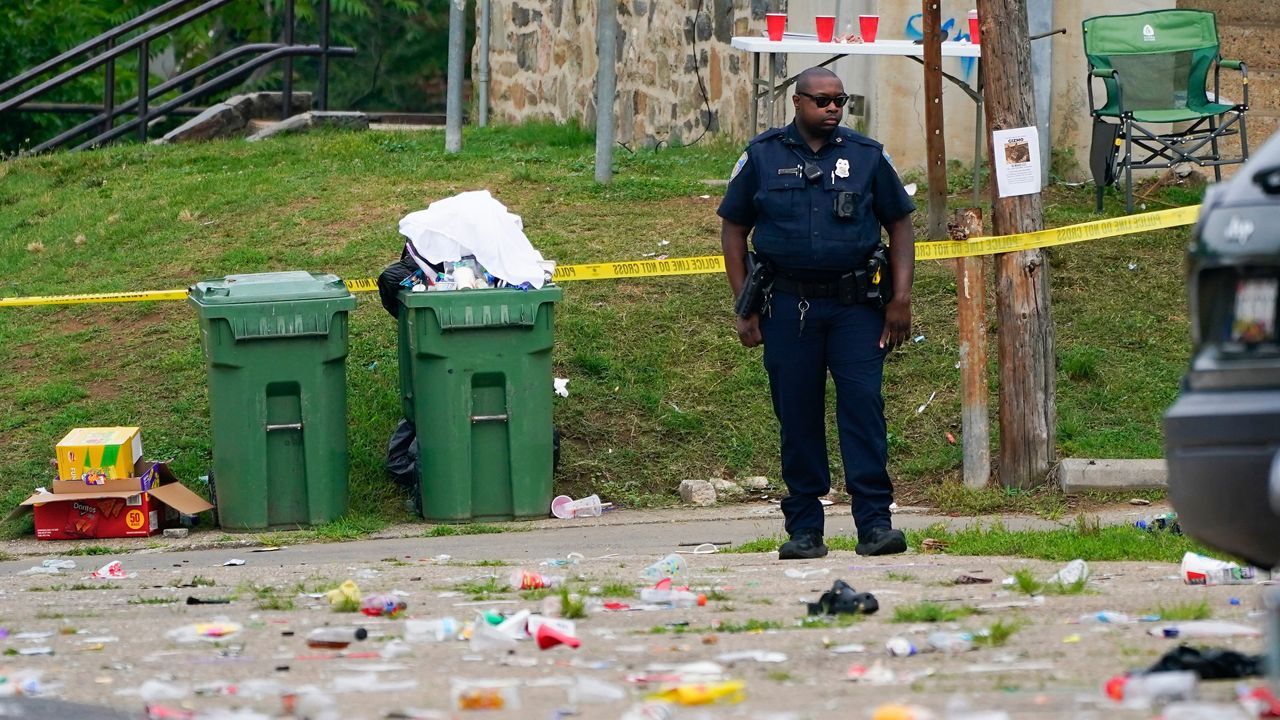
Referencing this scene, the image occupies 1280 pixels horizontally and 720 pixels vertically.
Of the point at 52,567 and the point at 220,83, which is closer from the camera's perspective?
the point at 52,567

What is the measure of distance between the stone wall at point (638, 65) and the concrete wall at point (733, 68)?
1 centimetres

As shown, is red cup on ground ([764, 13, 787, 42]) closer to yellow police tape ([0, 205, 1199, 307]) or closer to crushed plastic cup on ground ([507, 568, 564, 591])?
yellow police tape ([0, 205, 1199, 307])

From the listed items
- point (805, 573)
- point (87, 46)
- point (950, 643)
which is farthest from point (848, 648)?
point (87, 46)

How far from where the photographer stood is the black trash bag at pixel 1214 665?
14.1ft

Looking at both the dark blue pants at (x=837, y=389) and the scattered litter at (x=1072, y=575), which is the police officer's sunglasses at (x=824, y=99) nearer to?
the dark blue pants at (x=837, y=389)

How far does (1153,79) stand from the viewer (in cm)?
1212

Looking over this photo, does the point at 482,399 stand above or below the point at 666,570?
above

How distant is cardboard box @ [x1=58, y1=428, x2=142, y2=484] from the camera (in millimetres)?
8586

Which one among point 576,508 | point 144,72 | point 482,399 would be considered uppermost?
point 144,72

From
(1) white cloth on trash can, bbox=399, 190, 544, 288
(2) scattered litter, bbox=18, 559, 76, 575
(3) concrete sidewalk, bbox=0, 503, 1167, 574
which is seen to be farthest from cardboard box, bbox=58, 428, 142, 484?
(1) white cloth on trash can, bbox=399, 190, 544, 288

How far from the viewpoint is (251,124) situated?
61.0 feet

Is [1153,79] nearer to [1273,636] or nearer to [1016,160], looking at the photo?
[1016,160]

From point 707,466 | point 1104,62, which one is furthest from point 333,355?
point 1104,62

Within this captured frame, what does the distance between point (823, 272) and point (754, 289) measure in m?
0.27
